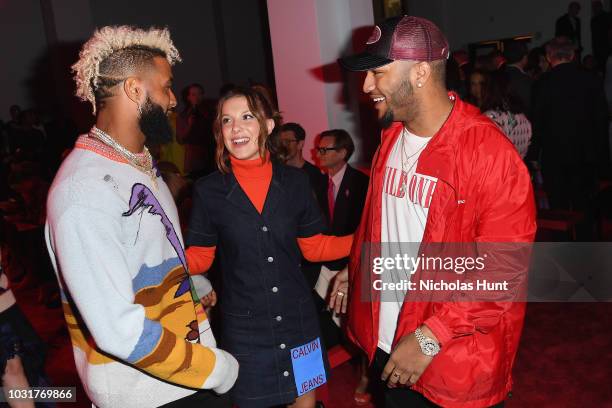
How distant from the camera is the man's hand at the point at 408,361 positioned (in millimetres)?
1870

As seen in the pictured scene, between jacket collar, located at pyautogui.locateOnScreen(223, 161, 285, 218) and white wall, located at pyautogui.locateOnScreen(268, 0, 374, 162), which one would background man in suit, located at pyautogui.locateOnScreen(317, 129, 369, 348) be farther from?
jacket collar, located at pyautogui.locateOnScreen(223, 161, 285, 218)

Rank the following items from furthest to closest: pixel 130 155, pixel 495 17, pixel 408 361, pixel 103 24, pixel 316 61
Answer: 1. pixel 103 24
2. pixel 495 17
3. pixel 316 61
4. pixel 408 361
5. pixel 130 155

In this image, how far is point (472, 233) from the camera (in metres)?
1.95

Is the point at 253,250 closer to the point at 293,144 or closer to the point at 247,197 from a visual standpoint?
the point at 247,197

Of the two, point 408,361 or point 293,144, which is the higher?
point 293,144

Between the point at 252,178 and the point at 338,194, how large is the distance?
1.34 meters

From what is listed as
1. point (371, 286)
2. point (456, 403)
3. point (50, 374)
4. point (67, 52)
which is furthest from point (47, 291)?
point (67, 52)

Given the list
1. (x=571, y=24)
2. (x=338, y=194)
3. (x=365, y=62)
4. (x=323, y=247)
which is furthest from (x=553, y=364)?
(x=571, y=24)

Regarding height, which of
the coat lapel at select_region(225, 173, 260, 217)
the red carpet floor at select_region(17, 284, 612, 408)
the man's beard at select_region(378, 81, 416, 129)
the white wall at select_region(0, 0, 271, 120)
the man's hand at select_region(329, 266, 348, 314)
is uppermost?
the white wall at select_region(0, 0, 271, 120)

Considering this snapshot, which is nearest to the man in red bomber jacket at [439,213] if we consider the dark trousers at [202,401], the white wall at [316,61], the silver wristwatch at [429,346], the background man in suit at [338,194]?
the silver wristwatch at [429,346]

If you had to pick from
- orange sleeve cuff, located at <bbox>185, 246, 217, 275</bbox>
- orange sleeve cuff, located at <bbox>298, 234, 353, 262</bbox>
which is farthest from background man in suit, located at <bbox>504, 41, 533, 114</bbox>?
orange sleeve cuff, located at <bbox>185, 246, 217, 275</bbox>

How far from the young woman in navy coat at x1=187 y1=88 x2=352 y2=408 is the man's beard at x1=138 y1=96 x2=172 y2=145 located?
2.09ft

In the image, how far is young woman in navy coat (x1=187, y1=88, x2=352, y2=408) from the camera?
2.44m

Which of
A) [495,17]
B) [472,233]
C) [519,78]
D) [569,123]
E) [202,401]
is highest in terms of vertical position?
[495,17]
